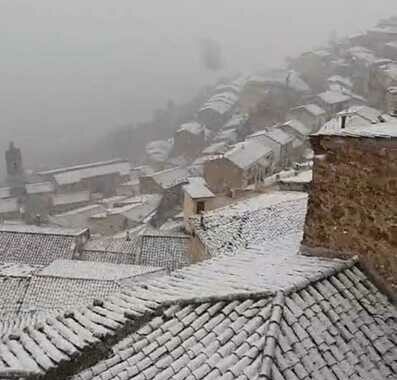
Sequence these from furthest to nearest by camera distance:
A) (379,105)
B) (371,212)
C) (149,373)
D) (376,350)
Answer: (379,105) < (371,212) < (376,350) < (149,373)

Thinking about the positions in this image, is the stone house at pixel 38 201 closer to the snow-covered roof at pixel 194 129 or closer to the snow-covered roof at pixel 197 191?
the snow-covered roof at pixel 194 129

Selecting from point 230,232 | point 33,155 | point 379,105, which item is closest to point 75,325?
point 230,232

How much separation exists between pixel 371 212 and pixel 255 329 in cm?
265

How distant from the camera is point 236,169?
35.5 m

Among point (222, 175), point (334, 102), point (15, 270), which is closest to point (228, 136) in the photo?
point (334, 102)

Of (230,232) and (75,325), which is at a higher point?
(75,325)

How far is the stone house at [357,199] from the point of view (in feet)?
25.4

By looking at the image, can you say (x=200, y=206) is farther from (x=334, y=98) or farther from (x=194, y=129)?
(x=194, y=129)

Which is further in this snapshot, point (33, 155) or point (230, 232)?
point (33, 155)

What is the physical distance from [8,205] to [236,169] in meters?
20.3

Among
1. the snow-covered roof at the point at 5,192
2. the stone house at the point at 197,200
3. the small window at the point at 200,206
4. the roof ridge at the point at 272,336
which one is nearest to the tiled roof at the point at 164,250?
the stone house at the point at 197,200

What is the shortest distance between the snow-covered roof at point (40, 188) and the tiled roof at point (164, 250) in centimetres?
2405

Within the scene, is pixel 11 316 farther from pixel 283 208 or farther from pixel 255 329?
pixel 255 329

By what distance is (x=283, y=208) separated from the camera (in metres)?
18.0
